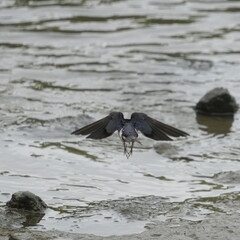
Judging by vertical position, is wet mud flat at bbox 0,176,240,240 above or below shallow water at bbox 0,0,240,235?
below

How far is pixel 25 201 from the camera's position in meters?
6.24

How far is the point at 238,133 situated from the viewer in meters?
8.65

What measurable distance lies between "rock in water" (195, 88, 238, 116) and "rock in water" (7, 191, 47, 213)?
3410 mm

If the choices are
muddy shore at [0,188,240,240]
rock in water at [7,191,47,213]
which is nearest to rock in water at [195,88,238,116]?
muddy shore at [0,188,240,240]

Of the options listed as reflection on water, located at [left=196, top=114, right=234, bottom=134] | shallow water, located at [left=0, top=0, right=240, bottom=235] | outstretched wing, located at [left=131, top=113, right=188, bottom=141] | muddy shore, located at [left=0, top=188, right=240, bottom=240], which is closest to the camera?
muddy shore, located at [left=0, top=188, right=240, bottom=240]

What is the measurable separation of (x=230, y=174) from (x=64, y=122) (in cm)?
201

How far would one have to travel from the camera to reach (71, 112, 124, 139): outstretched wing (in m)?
6.32

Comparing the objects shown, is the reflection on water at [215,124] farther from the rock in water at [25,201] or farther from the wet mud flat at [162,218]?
the rock in water at [25,201]

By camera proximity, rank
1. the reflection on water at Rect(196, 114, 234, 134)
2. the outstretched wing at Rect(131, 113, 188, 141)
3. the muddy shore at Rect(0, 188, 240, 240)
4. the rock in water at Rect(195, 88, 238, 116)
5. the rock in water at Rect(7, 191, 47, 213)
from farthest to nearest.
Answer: the rock in water at Rect(195, 88, 238, 116), the reflection on water at Rect(196, 114, 234, 134), the outstretched wing at Rect(131, 113, 188, 141), the rock in water at Rect(7, 191, 47, 213), the muddy shore at Rect(0, 188, 240, 240)

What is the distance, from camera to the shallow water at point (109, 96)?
690 cm

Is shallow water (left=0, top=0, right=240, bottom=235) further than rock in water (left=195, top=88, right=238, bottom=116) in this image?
No

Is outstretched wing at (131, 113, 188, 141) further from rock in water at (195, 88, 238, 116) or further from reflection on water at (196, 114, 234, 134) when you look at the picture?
rock in water at (195, 88, 238, 116)

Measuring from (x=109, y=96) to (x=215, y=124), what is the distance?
1378 mm

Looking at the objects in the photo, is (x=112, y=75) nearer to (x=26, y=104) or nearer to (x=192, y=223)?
(x=26, y=104)
